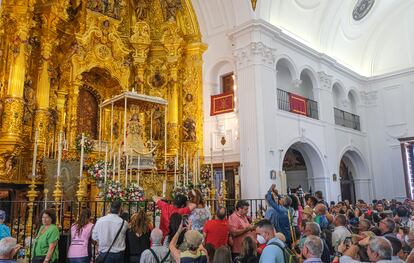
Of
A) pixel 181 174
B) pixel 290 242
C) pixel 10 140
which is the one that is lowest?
pixel 290 242

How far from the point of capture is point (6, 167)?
9.60m

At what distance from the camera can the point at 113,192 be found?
24.0 ft

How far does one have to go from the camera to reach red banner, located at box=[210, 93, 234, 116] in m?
14.0

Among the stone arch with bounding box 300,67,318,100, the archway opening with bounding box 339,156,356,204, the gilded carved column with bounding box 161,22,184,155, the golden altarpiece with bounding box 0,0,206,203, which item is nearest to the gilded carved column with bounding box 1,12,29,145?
the golden altarpiece with bounding box 0,0,206,203

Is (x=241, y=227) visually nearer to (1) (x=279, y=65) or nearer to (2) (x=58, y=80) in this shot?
(2) (x=58, y=80)

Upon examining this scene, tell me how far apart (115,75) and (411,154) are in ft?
47.9

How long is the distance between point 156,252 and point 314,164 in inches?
514

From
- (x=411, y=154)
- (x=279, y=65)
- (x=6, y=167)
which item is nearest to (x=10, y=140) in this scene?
(x=6, y=167)

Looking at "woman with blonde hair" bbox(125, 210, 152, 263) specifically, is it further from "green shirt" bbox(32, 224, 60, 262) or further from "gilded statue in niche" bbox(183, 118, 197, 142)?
"gilded statue in niche" bbox(183, 118, 197, 142)

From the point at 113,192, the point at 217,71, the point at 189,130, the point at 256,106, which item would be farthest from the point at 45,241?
the point at 217,71

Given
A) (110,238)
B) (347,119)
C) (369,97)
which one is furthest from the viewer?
(369,97)

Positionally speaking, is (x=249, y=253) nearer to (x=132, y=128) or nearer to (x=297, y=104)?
(x=132, y=128)

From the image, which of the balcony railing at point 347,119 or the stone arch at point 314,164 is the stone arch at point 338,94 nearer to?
the balcony railing at point 347,119

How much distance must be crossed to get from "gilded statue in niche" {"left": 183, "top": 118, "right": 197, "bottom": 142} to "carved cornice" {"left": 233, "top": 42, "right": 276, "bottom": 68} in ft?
9.26
